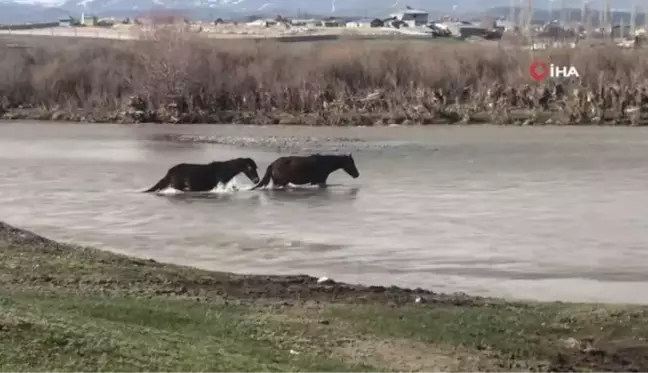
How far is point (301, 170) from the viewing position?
2394 cm

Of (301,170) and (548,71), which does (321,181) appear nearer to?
(301,170)

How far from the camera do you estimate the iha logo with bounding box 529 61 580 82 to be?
2007 inches

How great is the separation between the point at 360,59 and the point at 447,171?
27277mm

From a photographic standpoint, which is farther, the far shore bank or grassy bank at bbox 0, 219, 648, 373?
the far shore bank

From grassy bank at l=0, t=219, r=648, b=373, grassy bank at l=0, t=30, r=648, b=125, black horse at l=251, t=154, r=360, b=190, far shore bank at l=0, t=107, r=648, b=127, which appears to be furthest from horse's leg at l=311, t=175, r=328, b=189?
grassy bank at l=0, t=30, r=648, b=125

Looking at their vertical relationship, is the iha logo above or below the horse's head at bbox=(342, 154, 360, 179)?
above

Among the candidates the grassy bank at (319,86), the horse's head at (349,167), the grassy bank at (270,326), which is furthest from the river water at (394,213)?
the grassy bank at (319,86)

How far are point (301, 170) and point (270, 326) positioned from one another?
A: 1487 centimetres

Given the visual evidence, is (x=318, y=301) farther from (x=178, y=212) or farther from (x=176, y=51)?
(x=176, y=51)

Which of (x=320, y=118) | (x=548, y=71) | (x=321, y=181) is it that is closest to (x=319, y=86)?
(x=320, y=118)

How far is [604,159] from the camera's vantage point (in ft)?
93.2

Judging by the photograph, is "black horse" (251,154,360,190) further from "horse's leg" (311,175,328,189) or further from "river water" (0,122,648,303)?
"river water" (0,122,648,303)

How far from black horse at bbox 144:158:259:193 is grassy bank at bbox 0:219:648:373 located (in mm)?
9868

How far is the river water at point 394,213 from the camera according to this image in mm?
14758
